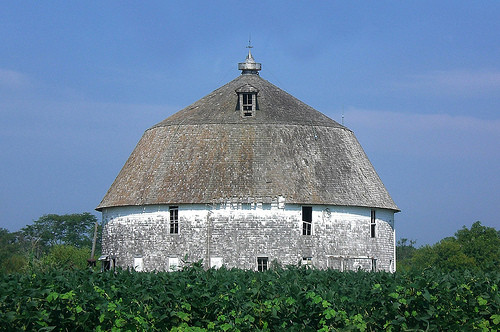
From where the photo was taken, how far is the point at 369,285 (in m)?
22.6

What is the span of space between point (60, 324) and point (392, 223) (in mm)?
35618

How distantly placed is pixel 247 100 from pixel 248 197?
308 inches

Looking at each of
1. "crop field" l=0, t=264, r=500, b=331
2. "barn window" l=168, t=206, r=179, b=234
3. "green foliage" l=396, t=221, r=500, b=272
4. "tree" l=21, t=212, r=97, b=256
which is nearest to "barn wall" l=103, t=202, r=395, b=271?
"barn window" l=168, t=206, r=179, b=234

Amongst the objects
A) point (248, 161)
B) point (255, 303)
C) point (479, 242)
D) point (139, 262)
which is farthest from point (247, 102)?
point (479, 242)

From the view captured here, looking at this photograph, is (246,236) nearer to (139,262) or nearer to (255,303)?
(139,262)

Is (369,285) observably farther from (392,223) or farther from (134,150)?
(134,150)

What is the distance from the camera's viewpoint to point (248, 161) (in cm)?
5000

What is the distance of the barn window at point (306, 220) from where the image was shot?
49.0 m

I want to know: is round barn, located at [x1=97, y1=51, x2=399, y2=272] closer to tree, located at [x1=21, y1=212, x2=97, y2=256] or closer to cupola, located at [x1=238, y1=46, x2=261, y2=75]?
cupola, located at [x1=238, y1=46, x2=261, y2=75]

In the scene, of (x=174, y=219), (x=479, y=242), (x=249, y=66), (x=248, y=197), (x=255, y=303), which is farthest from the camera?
A: (x=479, y=242)

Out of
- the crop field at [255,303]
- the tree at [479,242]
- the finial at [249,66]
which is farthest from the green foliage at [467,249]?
the crop field at [255,303]

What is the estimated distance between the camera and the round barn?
48.2 metres

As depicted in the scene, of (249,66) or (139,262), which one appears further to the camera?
(249,66)

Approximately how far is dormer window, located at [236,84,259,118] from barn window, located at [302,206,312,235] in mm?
7384
